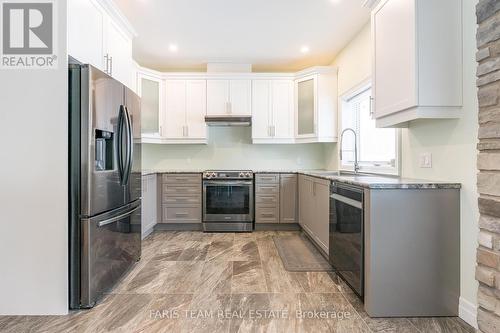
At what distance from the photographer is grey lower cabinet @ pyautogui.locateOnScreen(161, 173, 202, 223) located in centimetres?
429

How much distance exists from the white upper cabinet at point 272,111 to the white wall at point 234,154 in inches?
13.8

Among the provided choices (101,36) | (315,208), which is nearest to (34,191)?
(101,36)

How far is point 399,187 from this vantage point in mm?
1886

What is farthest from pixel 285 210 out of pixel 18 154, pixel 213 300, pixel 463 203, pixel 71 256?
pixel 18 154

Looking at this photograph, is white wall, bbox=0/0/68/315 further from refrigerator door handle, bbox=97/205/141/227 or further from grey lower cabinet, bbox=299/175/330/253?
grey lower cabinet, bbox=299/175/330/253

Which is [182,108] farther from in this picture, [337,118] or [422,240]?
[422,240]

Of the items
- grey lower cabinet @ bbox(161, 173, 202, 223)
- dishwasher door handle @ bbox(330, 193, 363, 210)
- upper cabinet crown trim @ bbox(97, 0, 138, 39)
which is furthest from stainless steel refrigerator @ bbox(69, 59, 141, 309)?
dishwasher door handle @ bbox(330, 193, 363, 210)

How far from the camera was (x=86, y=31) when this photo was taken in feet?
7.32

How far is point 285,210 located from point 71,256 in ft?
9.80

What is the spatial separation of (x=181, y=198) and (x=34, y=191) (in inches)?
96.3

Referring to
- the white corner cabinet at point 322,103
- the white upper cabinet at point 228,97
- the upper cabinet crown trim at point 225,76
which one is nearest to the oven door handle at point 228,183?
the white upper cabinet at point 228,97

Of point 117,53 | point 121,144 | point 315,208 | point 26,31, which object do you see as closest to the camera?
point 26,31

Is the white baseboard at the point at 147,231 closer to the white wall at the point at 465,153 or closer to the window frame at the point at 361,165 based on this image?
the window frame at the point at 361,165

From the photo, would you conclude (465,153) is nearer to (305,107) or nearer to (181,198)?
(305,107)
